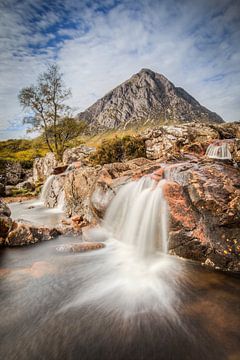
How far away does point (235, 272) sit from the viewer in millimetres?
5582

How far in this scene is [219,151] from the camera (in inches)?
584

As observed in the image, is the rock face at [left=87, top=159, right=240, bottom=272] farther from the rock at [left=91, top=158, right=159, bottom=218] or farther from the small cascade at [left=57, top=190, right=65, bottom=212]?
the small cascade at [left=57, top=190, right=65, bottom=212]

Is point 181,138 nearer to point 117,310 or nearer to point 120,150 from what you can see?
point 120,150

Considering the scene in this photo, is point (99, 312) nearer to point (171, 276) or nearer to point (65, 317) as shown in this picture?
point (65, 317)

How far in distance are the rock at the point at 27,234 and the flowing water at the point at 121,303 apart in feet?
1.56

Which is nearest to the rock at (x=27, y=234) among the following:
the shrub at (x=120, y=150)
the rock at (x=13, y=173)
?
the shrub at (x=120, y=150)

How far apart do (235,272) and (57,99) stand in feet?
99.8

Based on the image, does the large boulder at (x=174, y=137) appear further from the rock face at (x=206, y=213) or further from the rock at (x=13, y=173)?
the rock at (x=13, y=173)

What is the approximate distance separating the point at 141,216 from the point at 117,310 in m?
3.92

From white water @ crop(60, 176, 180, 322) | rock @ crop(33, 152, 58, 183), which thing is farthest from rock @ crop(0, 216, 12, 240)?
rock @ crop(33, 152, 58, 183)

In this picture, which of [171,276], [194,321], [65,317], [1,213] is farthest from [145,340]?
[1,213]

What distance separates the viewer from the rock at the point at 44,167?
98.9 feet

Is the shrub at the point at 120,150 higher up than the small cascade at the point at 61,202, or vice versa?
the shrub at the point at 120,150

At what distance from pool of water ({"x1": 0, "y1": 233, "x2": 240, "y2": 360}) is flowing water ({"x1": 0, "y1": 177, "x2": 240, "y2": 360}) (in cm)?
2
